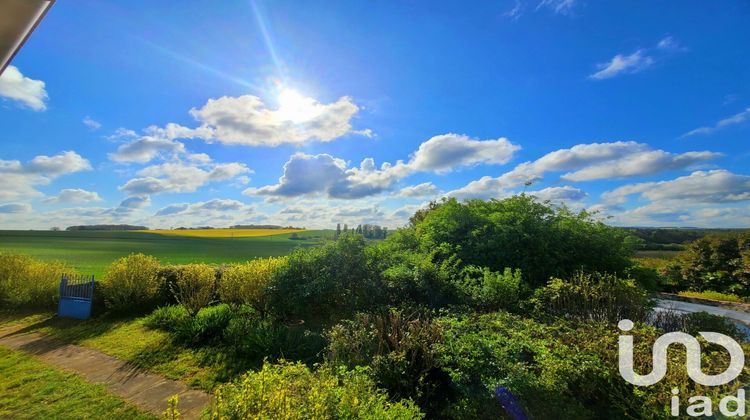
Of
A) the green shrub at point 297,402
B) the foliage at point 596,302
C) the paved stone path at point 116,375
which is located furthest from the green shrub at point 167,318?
the foliage at point 596,302

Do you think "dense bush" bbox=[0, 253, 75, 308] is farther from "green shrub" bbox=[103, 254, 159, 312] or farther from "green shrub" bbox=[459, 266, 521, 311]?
"green shrub" bbox=[459, 266, 521, 311]

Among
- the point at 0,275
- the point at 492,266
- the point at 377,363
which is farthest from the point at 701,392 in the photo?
the point at 0,275

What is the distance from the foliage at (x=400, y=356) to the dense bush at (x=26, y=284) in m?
10.4

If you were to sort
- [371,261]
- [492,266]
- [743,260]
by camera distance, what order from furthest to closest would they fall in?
[743,260] < [492,266] < [371,261]

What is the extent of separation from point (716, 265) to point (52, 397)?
18413mm

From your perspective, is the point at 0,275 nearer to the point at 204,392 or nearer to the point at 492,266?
the point at 204,392

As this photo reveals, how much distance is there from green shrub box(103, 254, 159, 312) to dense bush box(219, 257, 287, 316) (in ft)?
8.17

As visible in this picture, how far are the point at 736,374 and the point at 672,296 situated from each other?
10.4 metres

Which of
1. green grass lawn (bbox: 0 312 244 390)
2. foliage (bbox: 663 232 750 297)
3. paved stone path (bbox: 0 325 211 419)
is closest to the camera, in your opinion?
paved stone path (bbox: 0 325 211 419)

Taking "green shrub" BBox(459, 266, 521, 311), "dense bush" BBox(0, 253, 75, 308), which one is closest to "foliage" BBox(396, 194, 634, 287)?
"green shrub" BBox(459, 266, 521, 311)

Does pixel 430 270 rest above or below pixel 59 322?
above

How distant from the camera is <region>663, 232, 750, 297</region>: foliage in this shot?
10883mm

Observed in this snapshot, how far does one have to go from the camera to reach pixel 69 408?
4250 millimetres

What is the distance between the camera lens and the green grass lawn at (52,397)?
13.5 ft
